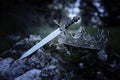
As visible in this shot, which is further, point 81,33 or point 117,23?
point 117,23

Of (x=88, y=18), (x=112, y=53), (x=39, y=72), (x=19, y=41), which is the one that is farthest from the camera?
(x=88, y=18)

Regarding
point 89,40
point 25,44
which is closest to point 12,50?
point 25,44

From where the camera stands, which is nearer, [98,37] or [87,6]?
[98,37]

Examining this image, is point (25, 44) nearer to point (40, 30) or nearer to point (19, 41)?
point (19, 41)

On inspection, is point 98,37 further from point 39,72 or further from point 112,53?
point 39,72

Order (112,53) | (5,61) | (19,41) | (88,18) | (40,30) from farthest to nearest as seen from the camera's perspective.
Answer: (88,18) → (40,30) → (19,41) → (112,53) → (5,61)

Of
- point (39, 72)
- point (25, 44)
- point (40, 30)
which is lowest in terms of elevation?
point (39, 72)

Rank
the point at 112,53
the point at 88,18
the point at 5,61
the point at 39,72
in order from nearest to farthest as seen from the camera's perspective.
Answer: the point at 39,72, the point at 5,61, the point at 112,53, the point at 88,18

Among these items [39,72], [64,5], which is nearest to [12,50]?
[39,72]

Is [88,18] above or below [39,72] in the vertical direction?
above
